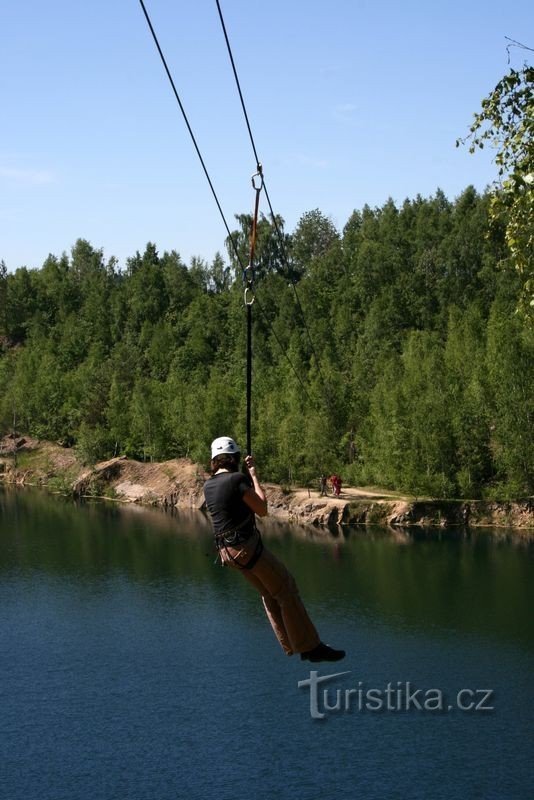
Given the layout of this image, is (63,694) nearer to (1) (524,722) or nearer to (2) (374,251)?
(1) (524,722)

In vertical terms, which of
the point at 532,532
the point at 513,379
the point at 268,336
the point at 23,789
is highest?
the point at 268,336

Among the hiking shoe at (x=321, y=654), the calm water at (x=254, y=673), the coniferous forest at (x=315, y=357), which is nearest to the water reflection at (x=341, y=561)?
the calm water at (x=254, y=673)

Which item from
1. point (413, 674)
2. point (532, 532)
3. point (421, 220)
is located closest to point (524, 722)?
point (413, 674)

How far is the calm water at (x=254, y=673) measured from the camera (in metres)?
29.5

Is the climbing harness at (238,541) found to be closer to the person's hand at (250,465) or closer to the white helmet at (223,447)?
the person's hand at (250,465)

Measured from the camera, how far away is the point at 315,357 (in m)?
74.1

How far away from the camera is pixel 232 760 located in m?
30.5

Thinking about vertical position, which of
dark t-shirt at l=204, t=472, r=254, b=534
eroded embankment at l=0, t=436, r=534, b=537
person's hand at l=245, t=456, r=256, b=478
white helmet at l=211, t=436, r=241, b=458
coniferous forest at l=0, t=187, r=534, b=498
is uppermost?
coniferous forest at l=0, t=187, r=534, b=498

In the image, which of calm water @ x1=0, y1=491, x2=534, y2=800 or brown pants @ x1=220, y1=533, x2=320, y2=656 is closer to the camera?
brown pants @ x1=220, y1=533, x2=320, y2=656

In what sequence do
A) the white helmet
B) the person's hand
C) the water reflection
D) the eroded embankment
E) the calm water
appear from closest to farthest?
the white helmet
the person's hand
the calm water
the water reflection
the eroded embankment

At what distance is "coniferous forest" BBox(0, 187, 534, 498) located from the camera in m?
63.4

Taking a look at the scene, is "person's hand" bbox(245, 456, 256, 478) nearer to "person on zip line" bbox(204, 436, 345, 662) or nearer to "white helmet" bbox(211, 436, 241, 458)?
"person on zip line" bbox(204, 436, 345, 662)

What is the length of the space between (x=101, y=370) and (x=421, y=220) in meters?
36.1

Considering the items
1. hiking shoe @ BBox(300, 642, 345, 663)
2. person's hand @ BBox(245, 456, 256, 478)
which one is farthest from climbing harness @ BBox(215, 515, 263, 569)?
hiking shoe @ BBox(300, 642, 345, 663)
